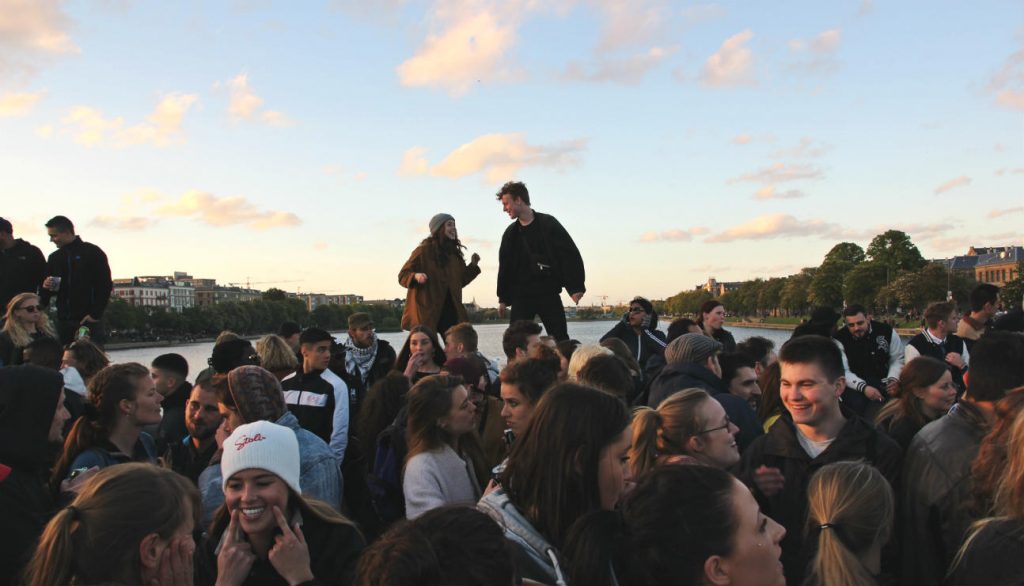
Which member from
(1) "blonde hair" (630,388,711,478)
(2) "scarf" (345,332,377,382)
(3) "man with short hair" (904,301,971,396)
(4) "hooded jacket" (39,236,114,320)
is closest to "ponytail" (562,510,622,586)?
(1) "blonde hair" (630,388,711,478)

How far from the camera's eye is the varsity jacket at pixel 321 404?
673cm

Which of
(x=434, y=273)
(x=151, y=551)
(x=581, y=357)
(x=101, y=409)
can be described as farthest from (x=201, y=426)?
(x=434, y=273)

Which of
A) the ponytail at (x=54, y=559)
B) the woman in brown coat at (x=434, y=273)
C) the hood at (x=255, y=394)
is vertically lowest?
the ponytail at (x=54, y=559)

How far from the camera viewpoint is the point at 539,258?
1058 centimetres

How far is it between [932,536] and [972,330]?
19.9 feet

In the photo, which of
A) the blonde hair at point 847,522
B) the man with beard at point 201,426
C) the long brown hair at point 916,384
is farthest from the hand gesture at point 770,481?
the man with beard at point 201,426

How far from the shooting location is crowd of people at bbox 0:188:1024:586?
8.67ft

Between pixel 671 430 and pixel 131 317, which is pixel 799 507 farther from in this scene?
pixel 131 317

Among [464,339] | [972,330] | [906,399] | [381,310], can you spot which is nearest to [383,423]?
[464,339]

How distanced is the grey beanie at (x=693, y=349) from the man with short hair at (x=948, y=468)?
194 cm

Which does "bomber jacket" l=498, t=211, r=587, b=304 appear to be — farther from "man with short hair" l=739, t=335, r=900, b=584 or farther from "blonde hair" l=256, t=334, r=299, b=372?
"man with short hair" l=739, t=335, r=900, b=584

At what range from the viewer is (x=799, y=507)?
4.28 m

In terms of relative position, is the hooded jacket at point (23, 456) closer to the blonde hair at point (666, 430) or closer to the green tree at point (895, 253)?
the blonde hair at point (666, 430)

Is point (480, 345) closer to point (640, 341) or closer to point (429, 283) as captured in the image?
point (429, 283)
